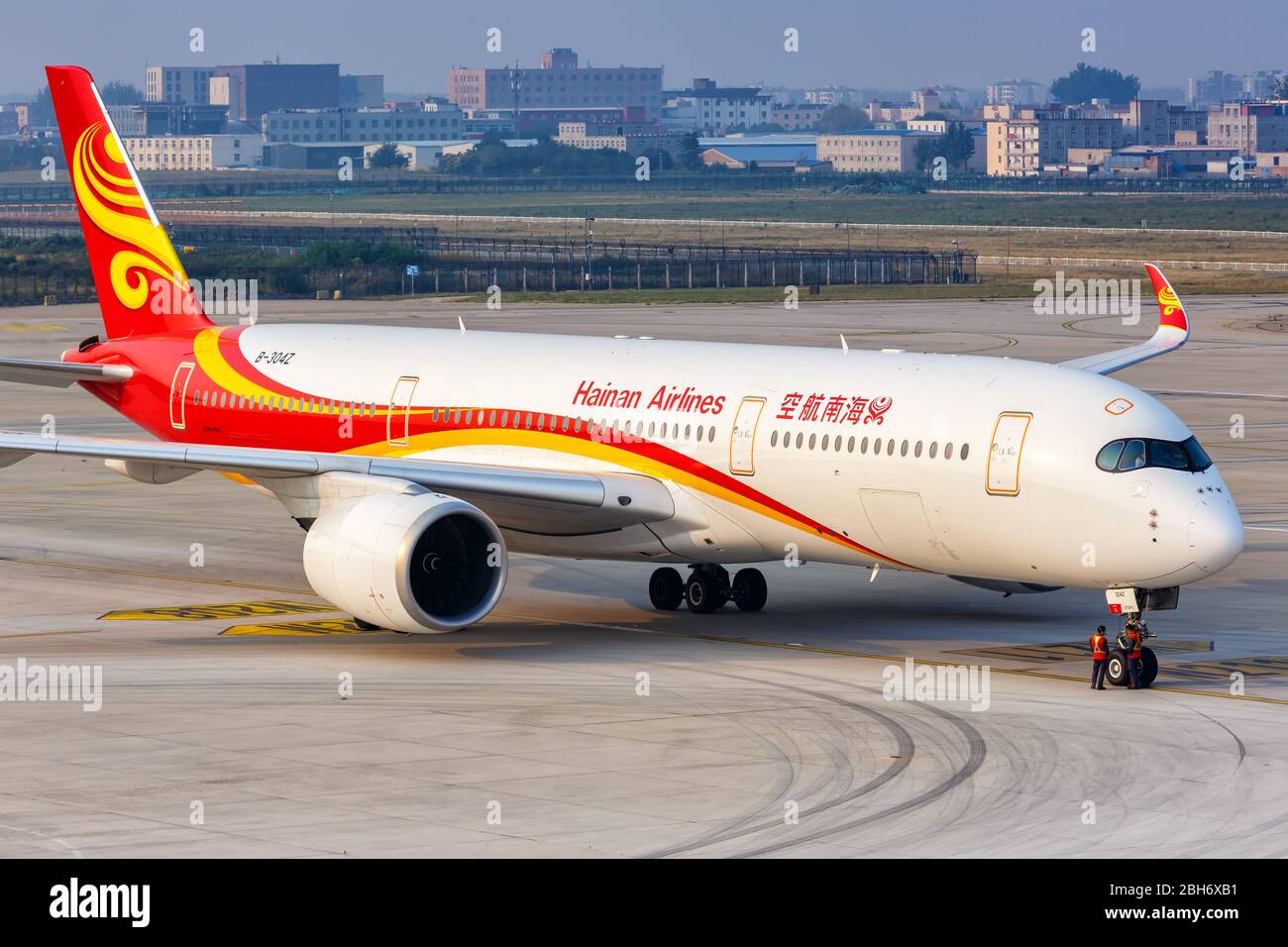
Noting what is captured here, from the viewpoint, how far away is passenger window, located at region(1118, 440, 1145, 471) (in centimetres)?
2908

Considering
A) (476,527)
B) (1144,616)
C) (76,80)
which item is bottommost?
(1144,616)

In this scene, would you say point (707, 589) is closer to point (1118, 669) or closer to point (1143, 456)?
point (1118, 669)

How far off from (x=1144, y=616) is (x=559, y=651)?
10.7 metres

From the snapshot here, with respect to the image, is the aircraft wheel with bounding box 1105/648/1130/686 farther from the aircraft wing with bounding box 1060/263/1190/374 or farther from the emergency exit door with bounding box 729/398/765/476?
A: the aircraft wing with bounding box 1060/263/1190/374

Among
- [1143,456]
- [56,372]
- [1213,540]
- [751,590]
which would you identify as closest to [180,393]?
[56,372]

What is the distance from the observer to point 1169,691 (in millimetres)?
28859

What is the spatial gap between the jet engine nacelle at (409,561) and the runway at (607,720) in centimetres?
92

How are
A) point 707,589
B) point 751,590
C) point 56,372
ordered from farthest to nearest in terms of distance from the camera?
point 56,372 < point 751,590 < point 707,589

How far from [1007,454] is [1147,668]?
3.73 m

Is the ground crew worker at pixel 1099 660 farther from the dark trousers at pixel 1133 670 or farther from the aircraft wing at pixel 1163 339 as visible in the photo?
the aircraft wing at pixel 1163 339

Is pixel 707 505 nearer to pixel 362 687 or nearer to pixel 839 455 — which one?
pixel 839 455

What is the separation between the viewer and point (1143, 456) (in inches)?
1148

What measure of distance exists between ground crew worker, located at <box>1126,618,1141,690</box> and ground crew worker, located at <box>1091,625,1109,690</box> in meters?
0.37
